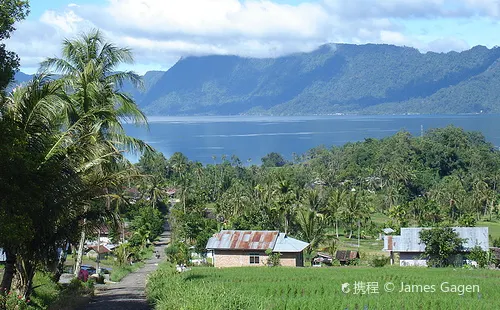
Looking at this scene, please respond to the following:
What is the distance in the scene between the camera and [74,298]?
18.3m

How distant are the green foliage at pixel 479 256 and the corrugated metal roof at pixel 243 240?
1144cm

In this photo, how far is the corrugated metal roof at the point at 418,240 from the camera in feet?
122

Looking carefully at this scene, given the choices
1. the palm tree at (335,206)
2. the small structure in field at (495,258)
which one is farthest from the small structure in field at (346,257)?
the palm tree at (335,206)

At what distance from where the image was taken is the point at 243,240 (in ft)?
128

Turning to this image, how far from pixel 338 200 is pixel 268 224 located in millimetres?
16153

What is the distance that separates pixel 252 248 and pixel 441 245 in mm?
11102

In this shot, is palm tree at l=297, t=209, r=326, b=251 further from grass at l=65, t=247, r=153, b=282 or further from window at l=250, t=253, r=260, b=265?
grass at l=65, t=247, r=153, b=282

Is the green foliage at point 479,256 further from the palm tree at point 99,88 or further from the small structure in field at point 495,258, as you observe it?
the palm tree at point 99,88

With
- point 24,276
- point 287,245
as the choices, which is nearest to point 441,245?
point 287,245

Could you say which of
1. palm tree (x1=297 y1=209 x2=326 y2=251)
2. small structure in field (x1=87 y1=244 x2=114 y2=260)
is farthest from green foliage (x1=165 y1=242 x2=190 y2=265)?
palm tree (x1=297 y1=209 x2=326 y2=251)

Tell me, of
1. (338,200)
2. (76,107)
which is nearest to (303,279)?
(76,107)

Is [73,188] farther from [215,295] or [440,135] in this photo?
[440,135]

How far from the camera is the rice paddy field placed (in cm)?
1373

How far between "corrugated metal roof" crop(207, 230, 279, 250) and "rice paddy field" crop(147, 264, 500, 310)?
7094 millimetres
